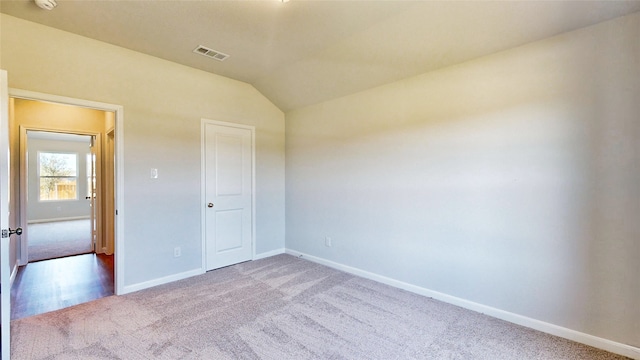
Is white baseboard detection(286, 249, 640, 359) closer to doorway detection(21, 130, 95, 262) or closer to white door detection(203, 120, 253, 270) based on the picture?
white door detection(203, 120, 253, 270)

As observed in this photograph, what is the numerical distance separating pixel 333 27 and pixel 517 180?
84.6 inches

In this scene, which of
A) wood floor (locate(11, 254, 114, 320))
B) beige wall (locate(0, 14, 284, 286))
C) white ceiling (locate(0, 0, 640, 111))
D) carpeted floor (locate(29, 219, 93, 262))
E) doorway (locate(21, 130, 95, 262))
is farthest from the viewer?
doorway (locate(21, 130, 95, 262))

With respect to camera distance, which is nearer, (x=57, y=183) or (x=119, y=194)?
(x=119, y=194)

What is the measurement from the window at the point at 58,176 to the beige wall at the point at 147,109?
784 cm

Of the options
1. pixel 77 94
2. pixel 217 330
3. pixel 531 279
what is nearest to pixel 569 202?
pixel 531 279

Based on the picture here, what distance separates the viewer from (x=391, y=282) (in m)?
3.21

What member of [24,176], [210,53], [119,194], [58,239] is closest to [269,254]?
[119,194]

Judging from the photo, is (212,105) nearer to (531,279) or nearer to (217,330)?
(217,330)

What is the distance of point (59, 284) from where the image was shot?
3.28 meters

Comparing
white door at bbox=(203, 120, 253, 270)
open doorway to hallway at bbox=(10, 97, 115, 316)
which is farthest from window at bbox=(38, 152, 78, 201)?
white door at bbox=(203, 120, 253, 270)

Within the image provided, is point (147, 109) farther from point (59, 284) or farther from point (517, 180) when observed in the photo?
point (517, 180)

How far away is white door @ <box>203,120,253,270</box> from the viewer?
12.1 ft

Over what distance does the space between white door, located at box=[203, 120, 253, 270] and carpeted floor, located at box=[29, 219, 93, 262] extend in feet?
9.39

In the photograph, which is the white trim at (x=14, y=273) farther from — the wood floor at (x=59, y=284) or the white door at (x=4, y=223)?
the white door at (x=4, y=223)
